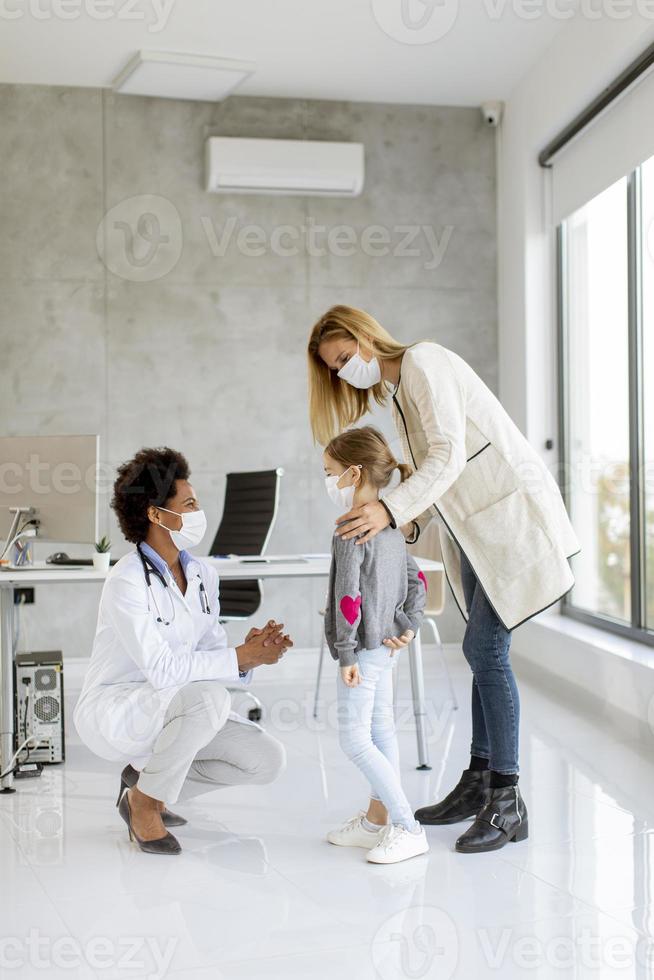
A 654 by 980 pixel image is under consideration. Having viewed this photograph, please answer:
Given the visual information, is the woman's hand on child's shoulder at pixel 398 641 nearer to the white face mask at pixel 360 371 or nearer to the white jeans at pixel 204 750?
the white jeans at pixel 204 750

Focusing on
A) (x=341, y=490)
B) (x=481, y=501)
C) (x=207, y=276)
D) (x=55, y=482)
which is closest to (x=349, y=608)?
(x=341, y=490)

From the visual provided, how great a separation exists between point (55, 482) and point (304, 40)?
2.64 metres

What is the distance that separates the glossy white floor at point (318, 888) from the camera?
2053mm

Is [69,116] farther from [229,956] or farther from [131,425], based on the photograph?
[229,956]

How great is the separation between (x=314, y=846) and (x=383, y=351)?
139cm

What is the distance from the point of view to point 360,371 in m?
2.73

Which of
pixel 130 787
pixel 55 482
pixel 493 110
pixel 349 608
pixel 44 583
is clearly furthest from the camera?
pixel 493 110

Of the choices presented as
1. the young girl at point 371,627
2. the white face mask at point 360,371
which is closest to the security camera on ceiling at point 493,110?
the white face mask at point 360,371

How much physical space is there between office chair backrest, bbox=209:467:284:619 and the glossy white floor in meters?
0.98

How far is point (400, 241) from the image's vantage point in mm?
5582

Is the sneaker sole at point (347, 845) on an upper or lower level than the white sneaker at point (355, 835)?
lower

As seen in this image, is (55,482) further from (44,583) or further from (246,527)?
(246,527)

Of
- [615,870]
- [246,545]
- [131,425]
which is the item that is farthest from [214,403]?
[615,870]

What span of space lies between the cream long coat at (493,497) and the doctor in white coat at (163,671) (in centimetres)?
59
